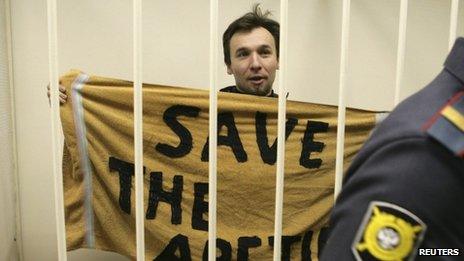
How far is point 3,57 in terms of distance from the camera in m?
1.16

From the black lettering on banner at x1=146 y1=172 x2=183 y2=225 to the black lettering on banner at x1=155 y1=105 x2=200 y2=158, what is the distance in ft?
0.20

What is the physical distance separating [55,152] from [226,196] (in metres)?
0.43

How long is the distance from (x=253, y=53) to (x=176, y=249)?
24.3 inches

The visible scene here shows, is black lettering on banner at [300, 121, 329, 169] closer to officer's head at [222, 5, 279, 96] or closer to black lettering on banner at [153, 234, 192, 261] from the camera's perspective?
officer's head at [222, 5, 279, 96]

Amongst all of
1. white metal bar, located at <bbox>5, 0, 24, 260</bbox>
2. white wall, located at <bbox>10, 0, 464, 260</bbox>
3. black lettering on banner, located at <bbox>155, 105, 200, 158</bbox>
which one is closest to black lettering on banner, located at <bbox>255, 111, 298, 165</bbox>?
black lettering on banner, located at <bbox>155, 105, 200, 158</bbox>

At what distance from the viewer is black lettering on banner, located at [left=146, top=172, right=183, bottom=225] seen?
0.95 meters

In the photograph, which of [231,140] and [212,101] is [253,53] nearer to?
[231,140]

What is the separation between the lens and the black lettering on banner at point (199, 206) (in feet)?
3.17

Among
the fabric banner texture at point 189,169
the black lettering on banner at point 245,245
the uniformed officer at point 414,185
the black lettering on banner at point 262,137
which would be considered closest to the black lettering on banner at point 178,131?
the fabric banner texture at point 189,169

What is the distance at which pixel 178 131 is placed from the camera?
0.95m

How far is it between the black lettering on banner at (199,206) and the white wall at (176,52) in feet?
1.61

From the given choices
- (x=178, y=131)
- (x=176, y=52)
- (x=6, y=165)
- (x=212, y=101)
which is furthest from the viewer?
(x=176, y=52)

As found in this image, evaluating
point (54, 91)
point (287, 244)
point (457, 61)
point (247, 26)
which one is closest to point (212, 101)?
point (54, 91)

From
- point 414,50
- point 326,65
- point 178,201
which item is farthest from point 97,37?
point 414,50
